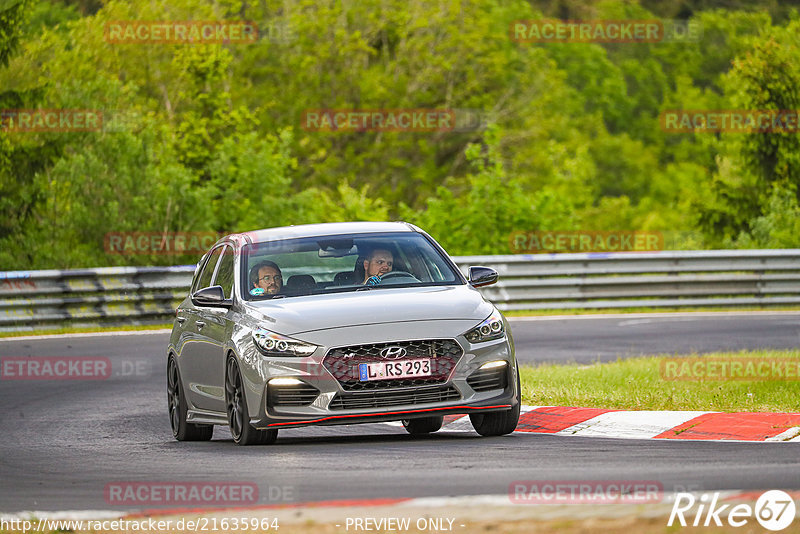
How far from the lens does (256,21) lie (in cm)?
5941

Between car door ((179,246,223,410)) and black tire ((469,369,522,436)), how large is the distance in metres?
1.98

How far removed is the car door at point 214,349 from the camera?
1075cm

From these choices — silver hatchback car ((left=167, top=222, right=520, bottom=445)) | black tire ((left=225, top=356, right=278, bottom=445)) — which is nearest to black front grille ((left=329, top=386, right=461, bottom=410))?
silver hatchback car ((left=167, top=222, right=520, bottom=445))

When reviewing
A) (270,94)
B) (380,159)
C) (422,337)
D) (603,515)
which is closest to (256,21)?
(270,94)

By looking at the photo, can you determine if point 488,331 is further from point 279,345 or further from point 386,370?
point 279,345

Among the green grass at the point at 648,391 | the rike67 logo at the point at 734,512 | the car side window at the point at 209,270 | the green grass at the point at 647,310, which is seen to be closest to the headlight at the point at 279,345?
the car side window at the point at 209,270

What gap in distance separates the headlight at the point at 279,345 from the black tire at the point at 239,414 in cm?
34

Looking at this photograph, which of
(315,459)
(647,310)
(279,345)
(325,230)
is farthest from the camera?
(647,310)

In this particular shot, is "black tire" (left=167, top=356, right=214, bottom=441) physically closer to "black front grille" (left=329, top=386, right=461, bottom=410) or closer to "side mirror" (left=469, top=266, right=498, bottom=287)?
"black front grille" (left=329, top=386, right=461, bottom=410)

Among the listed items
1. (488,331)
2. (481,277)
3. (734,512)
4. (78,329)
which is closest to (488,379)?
(488,331)

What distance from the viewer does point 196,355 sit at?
37.6 ft

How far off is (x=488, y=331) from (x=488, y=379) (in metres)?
0.33

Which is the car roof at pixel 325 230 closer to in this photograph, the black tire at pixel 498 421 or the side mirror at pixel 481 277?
the side mirror at pixel 481 277

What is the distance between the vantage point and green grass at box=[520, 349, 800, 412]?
11.7 m
